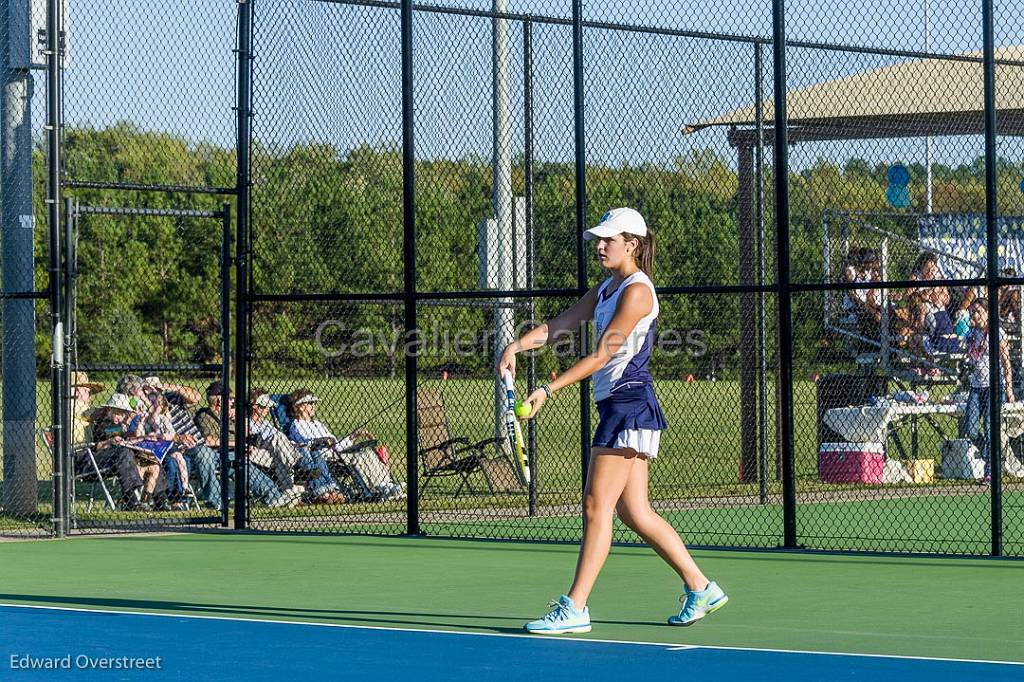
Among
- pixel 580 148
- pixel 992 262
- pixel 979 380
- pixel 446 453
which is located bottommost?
pixel 446 453

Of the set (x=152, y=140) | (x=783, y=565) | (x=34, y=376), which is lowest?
(x=783, y=565)

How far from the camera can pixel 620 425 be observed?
26.8ft

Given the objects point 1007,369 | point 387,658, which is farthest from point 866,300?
point 387,658

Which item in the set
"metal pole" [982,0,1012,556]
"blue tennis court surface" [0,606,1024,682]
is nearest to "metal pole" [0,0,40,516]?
"blue tennis court surface" [0,606,1024,682]

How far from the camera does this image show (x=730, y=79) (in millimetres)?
15117

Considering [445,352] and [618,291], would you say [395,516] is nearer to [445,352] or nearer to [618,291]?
[445,352]

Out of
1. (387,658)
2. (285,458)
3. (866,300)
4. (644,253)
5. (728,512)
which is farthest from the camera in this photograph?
(866,300)

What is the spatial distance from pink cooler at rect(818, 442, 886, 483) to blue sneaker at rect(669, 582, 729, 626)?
8356 millimetres

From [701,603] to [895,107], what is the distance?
8.12m

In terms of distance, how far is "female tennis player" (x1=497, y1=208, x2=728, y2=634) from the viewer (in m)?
8.12

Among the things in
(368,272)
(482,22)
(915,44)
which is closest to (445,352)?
(368,272)

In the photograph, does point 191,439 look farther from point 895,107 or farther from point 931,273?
point 895,107

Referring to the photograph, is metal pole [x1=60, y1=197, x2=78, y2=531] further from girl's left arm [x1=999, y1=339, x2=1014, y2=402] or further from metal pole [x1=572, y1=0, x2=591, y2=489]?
girl's left arm [x1=999, y1=339, x2=1014, y2=402]

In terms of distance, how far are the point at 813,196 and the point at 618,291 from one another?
7.38 meters
